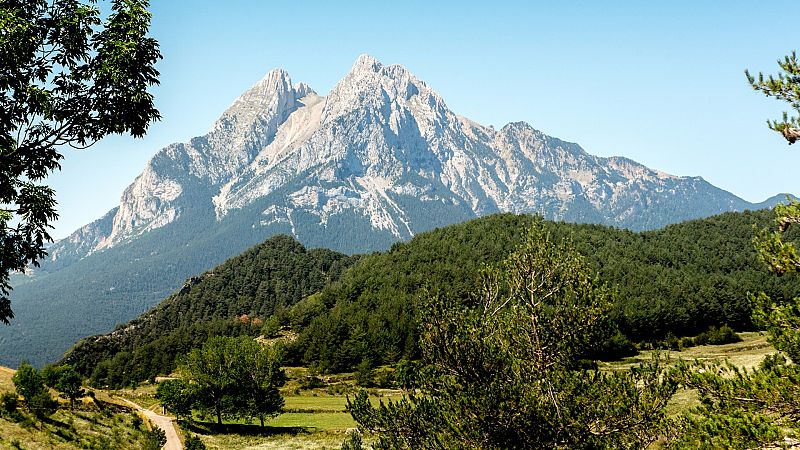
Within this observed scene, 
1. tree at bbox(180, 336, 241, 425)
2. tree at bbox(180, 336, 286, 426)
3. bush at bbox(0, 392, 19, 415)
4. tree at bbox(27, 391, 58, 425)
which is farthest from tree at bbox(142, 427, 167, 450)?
tree at bbox(180, 336, 241, 425)

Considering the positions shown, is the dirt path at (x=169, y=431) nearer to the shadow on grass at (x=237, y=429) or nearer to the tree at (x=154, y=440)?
the shadow on grass at (x=237, y=429)

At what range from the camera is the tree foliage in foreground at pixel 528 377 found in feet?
58.3

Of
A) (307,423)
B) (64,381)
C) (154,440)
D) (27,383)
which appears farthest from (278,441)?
(27,383)

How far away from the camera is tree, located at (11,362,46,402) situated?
120 feet

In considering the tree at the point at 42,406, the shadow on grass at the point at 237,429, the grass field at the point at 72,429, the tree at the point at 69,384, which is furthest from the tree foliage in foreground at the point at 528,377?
the shadow on grass at the point at 237,429

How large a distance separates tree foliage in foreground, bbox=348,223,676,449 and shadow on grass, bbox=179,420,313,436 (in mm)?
48517

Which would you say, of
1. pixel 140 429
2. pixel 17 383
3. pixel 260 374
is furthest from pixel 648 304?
pixel 17 383

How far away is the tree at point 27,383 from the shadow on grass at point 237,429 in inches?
1039

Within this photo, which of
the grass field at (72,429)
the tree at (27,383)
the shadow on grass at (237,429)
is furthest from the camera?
the shadow on grass at (237,429)

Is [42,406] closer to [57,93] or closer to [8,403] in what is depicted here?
[8,403]

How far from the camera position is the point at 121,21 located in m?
14.6

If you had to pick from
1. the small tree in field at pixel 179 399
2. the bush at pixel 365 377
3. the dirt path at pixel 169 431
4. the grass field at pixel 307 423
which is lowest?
the bush at pixel 365 377

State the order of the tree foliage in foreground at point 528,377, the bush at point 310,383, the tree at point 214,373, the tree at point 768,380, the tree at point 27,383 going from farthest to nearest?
the bush at point 310,383
the tree at point 214,373
the tree at point 27,383
the tree foliage in foreground at point 528,377
the tree at point 768,380

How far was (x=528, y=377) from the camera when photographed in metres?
19.1
